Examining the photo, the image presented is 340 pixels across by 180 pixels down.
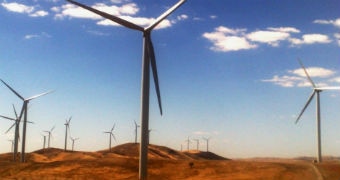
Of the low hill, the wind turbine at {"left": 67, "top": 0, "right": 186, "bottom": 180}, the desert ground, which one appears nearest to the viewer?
the wind turbine at {"left": 67, "top": 0, "right": 186, "bottom": 180}

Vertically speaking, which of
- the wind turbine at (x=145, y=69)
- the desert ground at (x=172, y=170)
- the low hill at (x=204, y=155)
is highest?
the wind turbine at (x=145, y=69)

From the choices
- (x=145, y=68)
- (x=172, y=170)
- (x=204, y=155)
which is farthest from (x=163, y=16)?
(x=204, y=155)

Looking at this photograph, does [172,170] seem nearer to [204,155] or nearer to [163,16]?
[163,16]

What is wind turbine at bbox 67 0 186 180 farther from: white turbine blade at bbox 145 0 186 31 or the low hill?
the low hill

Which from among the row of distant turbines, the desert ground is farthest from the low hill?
the row of distant turbines

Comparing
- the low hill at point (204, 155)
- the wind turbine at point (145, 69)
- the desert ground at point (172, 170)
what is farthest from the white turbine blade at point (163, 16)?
the low hill at point (204, 155)

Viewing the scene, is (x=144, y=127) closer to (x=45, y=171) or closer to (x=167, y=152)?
(x=45, y=171)

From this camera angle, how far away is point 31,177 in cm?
6234

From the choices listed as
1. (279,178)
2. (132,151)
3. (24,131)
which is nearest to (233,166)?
(279,178)

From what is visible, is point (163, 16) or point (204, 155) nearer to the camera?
point (163, 16)

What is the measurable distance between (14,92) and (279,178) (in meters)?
53.5

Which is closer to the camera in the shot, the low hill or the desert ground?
the desert ground

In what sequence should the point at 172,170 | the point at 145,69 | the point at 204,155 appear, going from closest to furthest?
the point at 145,69
the point at 172,170
the point at 204,155

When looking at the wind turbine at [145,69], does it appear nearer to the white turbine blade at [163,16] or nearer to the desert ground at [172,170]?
the white turbine blade at [163,16]
